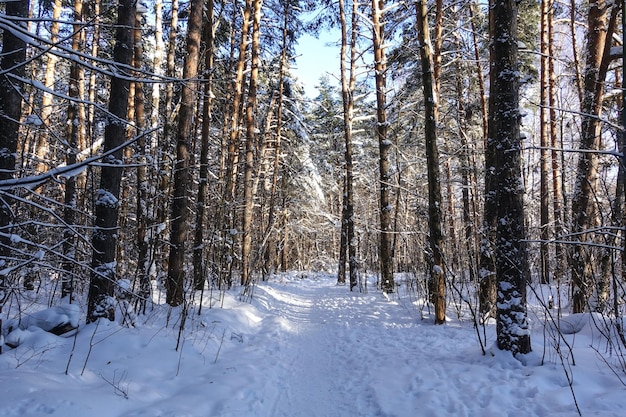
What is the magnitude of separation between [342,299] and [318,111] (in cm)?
1866

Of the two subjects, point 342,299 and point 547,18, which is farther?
point 547,18

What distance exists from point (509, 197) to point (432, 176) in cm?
247

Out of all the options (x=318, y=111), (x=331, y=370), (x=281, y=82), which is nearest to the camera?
(x=331, y=370)

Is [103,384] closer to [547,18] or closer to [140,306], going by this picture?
[140,306]

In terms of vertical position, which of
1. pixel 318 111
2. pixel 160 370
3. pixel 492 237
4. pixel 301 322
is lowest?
pixel 301 322

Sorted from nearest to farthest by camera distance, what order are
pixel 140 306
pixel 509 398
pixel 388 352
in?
pixel 509 398 < pixel 388 352 < pixel 140 306

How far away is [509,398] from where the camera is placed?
3.46 metres

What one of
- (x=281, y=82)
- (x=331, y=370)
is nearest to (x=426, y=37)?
(x=331, y=370)

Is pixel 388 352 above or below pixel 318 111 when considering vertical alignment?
below

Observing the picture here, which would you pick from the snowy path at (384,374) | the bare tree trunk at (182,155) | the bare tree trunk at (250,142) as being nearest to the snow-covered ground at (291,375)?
the snowy path at (384,374)

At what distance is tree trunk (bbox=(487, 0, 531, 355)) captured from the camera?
4.33m

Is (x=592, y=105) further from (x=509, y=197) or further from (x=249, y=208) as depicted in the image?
(x=249, y=208)

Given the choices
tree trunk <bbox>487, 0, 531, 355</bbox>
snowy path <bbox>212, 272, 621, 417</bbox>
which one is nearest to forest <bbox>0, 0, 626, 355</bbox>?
tree trunk <bbox>487, 0, 531, 355</bbox>

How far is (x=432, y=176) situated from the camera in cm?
690
